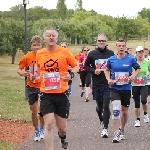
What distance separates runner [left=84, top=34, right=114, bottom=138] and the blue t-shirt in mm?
718

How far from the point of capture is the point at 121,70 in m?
9.98

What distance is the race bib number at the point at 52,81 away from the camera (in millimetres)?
8055

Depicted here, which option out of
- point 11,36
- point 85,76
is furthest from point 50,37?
point 11,36

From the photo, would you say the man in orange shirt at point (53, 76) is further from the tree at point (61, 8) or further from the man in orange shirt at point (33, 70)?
the tree at point (61, 8)

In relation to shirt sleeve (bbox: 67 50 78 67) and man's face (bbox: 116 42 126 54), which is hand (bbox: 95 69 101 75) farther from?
shirt sleeve (bbox: 67 50 78 67)

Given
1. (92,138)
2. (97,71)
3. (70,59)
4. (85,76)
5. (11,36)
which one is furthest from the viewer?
(11,36)

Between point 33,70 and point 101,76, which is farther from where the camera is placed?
point 101,76

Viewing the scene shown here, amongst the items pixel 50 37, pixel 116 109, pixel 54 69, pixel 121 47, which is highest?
pixel 50 37

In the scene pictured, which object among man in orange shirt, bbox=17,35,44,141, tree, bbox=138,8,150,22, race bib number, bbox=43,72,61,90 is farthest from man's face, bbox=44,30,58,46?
tree, bbox=138,8,150,22

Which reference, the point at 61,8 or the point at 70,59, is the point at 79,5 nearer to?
the point at 61,8

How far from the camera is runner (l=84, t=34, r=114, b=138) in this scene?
1070 centimetres

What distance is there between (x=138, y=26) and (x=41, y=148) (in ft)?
252

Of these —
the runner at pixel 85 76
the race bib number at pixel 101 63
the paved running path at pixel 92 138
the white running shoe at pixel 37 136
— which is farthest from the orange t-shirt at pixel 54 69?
the runner at pixel 85 76

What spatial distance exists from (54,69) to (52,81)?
0.66ft
